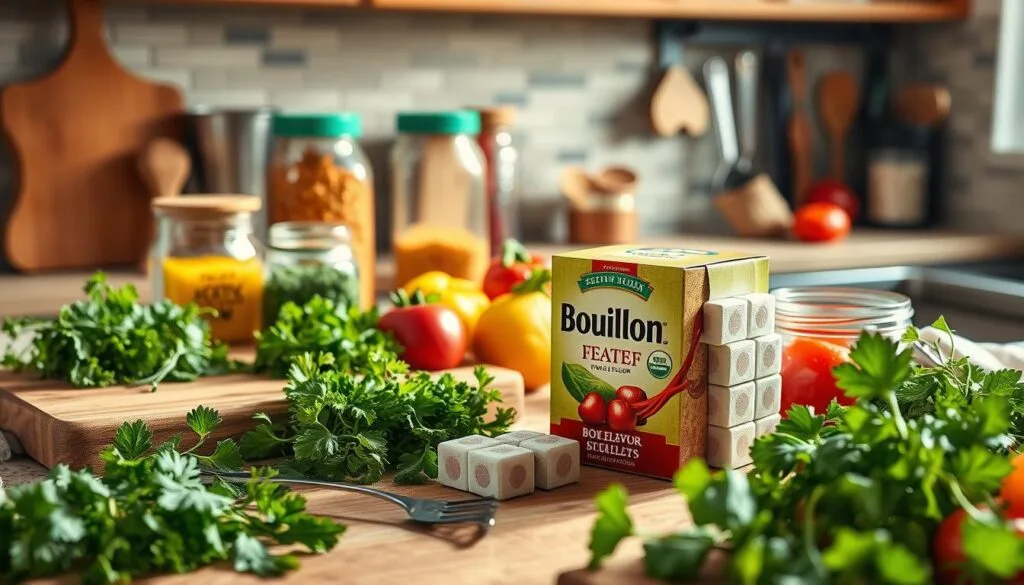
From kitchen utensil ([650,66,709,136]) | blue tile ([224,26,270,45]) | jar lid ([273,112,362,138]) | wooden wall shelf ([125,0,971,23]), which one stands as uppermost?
wooden wall shelf ([125,0,971,23])

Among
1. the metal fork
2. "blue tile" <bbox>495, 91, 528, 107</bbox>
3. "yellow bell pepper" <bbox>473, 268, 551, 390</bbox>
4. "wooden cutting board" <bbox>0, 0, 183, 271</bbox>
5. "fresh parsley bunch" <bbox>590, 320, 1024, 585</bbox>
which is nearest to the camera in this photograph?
"fresh parsley bunch" <bbox>590, 320, 1024, 585</bbox>

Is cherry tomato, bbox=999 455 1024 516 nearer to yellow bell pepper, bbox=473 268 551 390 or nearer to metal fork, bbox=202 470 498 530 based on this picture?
metal fork, bbox=202 470 498 530

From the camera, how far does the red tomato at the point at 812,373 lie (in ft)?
4.07

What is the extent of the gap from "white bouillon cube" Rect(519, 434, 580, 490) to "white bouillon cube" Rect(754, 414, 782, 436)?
17 cm

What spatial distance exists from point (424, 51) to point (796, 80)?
1.12m

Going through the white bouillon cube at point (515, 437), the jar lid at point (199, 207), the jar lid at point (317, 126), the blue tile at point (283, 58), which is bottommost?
the white bouillon cube at point (515, 437)

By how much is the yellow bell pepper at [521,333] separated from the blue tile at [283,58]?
5.17 feet

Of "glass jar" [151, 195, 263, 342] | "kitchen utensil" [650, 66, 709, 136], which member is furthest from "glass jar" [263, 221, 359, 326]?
"kitchen utensil" [650, 66, 709, 136]

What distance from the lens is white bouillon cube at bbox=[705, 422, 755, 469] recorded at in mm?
→ 1117

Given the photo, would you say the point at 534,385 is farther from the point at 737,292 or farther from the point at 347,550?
the point at 347,550

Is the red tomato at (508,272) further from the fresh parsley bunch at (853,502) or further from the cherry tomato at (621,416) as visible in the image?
the fresh parsley bunch at (853,502)

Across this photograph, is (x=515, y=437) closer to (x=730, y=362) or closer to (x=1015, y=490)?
(x=730, y=362)

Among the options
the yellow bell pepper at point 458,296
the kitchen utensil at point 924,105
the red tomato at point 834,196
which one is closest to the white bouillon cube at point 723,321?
the yellow bell pepper at point 458,296

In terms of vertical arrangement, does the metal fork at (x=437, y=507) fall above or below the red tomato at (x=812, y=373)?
below
